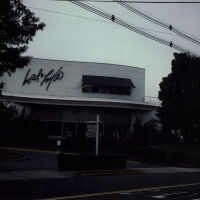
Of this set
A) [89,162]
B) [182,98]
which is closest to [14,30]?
[89,162]

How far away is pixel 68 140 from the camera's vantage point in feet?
133

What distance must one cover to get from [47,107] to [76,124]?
146 inches

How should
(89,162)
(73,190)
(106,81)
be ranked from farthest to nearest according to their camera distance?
1. (106,81)
2. (89,162)
3. (73,190)

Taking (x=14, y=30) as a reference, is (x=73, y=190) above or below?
below

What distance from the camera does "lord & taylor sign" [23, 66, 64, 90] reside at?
4747 centimetres

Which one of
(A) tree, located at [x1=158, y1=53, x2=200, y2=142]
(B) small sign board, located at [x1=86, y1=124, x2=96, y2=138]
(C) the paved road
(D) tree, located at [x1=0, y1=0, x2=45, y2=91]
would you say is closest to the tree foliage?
(D) tree, located at [x1=0, y1=0, x2=45, y2=91]

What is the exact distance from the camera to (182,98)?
45094 mm

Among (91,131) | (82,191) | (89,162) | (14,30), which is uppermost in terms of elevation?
(14,30)

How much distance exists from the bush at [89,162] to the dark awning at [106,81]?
22.6 meters

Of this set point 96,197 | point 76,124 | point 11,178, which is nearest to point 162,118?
point 76,124

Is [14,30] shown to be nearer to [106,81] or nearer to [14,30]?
[14,30]

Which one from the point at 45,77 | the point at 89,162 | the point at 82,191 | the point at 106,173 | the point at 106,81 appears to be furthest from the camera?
the point at 106,81

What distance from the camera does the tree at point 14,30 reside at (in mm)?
16656

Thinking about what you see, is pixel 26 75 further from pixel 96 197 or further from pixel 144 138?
pixel 96 197
